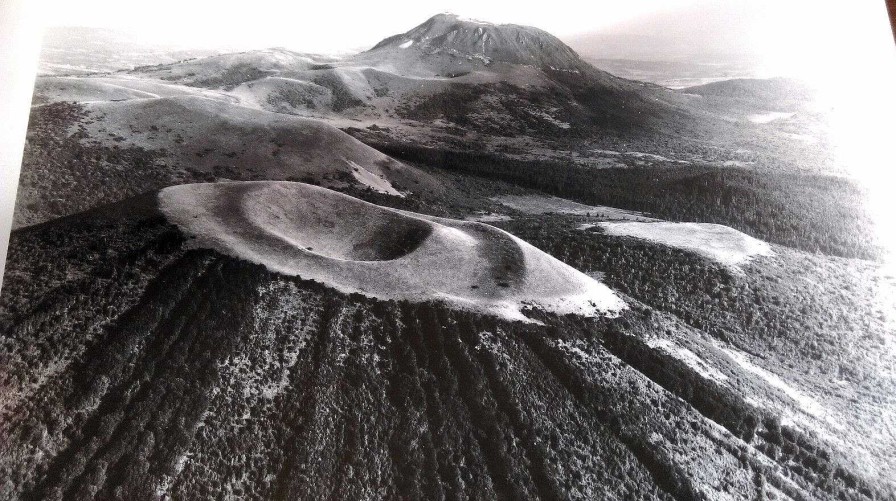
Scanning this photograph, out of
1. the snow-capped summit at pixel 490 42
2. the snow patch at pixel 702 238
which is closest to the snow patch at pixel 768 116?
the snow patch at pixel 702 238

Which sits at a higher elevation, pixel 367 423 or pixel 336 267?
pixel 336 267

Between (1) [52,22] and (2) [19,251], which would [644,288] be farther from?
(1) [52,22]

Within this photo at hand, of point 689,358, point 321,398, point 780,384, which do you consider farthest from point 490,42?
point 780,384

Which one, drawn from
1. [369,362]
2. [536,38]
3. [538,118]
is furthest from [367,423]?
[536,38]

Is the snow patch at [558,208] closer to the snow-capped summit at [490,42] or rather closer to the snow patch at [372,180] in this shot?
the snow patch at [372,180]

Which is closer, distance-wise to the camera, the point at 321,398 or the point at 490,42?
the point at 321,398

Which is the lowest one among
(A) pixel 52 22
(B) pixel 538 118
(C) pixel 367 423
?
(C) pixel 367 423

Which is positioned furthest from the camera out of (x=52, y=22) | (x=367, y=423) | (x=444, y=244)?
(x=52, y=22)

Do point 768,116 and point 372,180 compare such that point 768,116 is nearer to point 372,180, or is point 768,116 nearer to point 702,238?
point 702,238

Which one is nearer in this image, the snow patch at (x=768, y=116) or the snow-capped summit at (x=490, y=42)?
the snow patch at (x=768, y=116)
